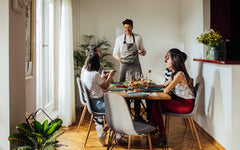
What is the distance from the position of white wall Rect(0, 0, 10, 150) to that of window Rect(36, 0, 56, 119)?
5.99ft

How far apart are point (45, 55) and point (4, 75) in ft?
7.59

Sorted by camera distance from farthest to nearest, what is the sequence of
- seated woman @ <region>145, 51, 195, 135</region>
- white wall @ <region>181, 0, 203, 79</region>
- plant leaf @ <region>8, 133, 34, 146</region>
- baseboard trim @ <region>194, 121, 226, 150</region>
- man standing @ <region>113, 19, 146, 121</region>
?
man standing @ <region>113, 19, 146, 121</region> < white wall @ <region>181, 0, 203, 79</region> < seated woman @ <region>145, 51, 195, 135</region> < baseboard trim @ <region>194, 121, 226, 150</region> < plant leaf @ <region>8, 133, 34, 146</region>

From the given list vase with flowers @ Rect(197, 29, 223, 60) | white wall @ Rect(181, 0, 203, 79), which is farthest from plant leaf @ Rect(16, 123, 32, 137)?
white wall @ Rect(181, 0, 203, 79)

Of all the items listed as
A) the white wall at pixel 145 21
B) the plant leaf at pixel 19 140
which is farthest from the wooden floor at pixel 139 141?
the white wall at pixel 145 21

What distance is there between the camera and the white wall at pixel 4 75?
198cm

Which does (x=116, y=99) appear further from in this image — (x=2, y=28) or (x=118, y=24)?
(x=118, y=24)

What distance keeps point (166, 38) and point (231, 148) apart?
3529 millimetres

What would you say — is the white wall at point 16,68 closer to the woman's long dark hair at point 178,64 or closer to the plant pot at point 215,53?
the woman's long dark hair at point 178,64

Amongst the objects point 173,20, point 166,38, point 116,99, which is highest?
point 173,20

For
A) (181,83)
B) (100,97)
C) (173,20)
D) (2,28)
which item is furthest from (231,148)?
(173,20)

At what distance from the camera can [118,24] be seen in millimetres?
6023

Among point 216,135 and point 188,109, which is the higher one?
point 188,109

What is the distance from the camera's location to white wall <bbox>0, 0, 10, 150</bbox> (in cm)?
198

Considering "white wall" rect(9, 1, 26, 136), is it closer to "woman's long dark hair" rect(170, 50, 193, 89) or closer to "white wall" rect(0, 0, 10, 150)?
"white wall" rect(0, 0, 10, 150)
